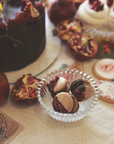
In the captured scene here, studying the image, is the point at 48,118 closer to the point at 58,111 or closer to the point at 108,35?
the point at 58,111

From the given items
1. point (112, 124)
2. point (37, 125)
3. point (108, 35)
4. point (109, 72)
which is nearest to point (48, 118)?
point (37, 125)

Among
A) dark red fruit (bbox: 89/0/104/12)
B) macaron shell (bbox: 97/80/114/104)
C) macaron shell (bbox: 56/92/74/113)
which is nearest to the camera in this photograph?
macaron shell (bbox: 56/92/74/113)

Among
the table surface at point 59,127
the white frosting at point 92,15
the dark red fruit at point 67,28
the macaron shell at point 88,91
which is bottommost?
the table surface at point 59,127

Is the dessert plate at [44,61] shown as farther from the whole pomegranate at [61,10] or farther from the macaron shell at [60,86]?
the macaron shell at [60,86]

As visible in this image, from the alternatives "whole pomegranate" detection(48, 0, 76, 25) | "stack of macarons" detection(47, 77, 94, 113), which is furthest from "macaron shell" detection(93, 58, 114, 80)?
"whole pomegranate" detection(48, 0, 76, 25)

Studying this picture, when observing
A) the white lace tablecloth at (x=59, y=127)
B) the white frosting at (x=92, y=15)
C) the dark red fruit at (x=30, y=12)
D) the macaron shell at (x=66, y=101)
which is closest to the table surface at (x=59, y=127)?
the white lace tablecloth at (x=59, y=127)

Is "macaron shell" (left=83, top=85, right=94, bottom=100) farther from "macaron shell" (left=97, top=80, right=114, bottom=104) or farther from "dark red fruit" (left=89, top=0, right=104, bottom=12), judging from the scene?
"dark red fruit" (left=89, top=0, right=104, bottom=12)

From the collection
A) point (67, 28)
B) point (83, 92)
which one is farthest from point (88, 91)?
point (67, 28)
